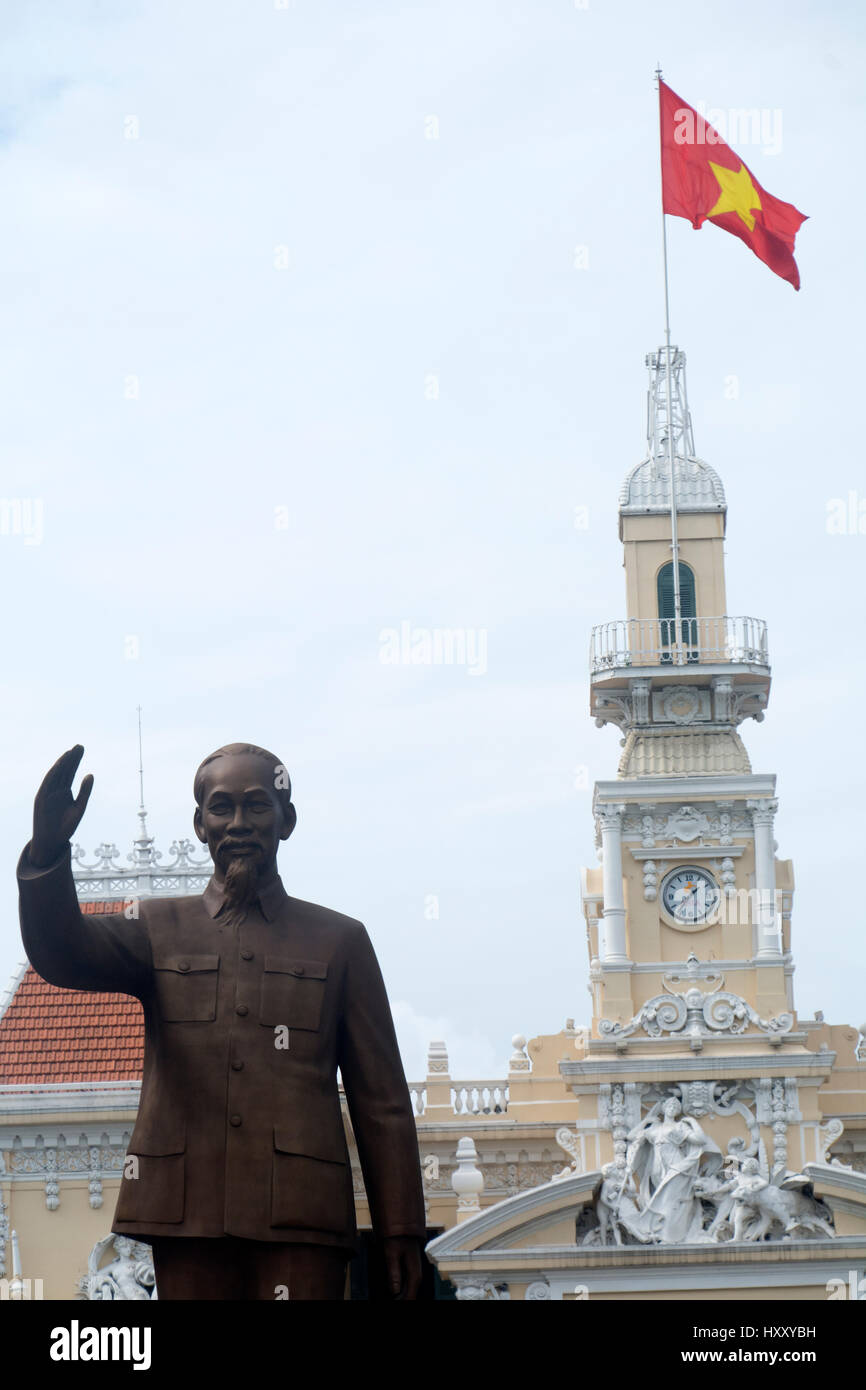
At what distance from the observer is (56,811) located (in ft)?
30.2

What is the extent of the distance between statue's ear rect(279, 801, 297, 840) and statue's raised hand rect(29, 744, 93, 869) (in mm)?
1184

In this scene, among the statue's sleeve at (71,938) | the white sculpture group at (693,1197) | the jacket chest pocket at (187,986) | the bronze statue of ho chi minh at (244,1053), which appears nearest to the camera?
the statue's sleeve at (71,938)

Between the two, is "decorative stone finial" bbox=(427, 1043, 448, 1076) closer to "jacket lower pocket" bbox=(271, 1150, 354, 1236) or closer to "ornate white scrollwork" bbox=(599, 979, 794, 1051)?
"ornate white scrollwork" bbox=(599, 979, 794, 1051)

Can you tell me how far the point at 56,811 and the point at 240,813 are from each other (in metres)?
1.04

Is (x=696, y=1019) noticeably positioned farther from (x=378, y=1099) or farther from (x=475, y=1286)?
(x=378, y=1099)

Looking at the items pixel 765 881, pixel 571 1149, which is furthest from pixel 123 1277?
pixel 765 881

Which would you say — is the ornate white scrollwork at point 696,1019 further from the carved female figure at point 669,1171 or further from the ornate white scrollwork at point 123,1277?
the ornate white scrollwork at point 123,1277

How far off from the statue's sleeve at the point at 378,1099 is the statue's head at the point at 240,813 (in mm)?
593

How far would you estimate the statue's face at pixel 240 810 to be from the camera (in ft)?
32.6

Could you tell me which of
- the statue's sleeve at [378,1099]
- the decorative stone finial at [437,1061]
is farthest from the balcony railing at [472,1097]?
the statue's sleeve at [378,1099]

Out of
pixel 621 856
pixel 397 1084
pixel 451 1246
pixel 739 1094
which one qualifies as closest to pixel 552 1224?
pixel 451 1246

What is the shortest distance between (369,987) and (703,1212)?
2181 centimetres
